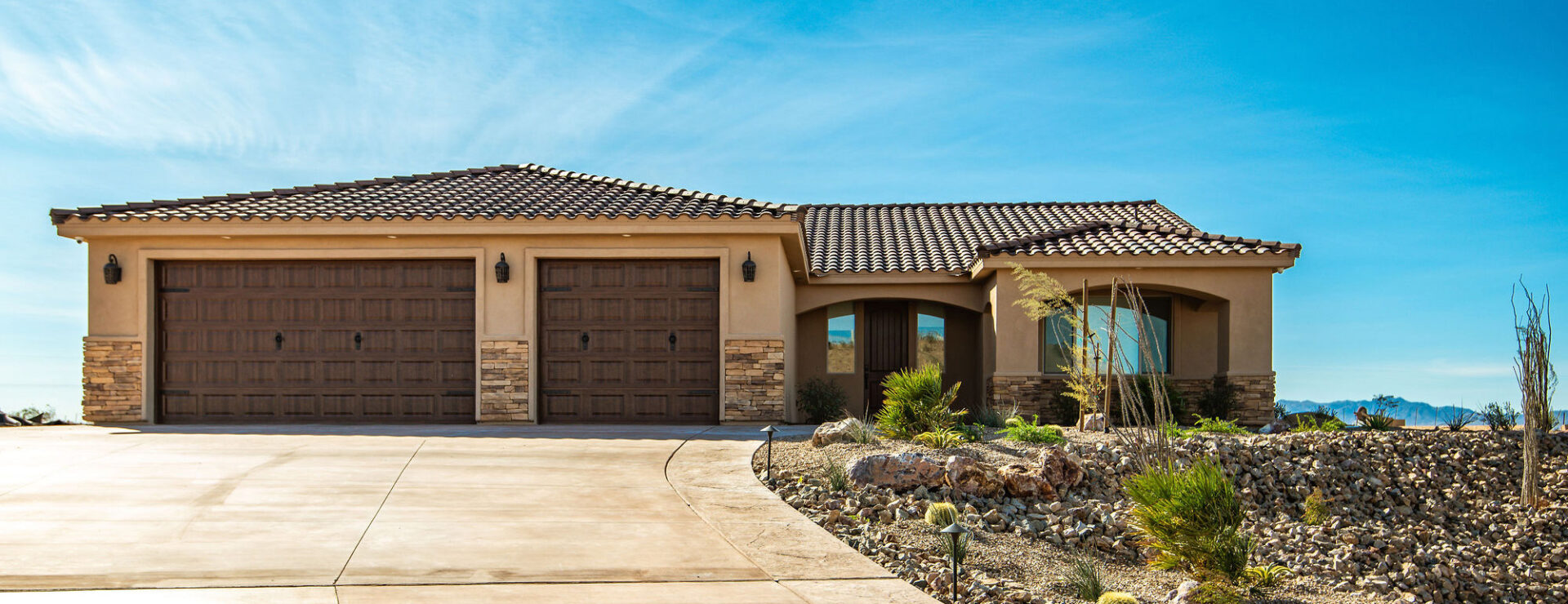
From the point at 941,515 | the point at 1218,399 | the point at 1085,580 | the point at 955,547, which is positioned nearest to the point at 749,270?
the point at 941,515

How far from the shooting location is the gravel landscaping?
675cm

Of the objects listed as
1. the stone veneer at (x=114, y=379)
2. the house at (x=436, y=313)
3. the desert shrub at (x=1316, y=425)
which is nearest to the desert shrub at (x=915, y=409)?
the house at (x=436, y=313)

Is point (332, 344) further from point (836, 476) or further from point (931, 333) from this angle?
point (931, 333)

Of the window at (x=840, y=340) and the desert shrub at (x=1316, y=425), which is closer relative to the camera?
the desert shrub at (x=1316, y=425)

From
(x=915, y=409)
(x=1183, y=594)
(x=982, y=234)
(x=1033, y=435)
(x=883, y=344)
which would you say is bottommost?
(x=1183, y=594)

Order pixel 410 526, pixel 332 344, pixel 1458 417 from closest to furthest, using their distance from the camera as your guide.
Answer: pixel 410 526, pixel 1458 417, pixel 332 344

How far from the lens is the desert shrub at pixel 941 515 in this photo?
7.13 m

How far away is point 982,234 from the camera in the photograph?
772 inches

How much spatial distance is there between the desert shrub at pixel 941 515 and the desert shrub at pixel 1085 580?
2.80 feet

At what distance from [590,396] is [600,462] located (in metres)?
4.82

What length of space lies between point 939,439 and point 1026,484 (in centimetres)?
128

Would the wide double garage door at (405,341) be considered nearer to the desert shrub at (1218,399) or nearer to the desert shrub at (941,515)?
the desert shrub at (941,515)

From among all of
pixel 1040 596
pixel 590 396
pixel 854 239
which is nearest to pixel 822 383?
pixel 854 239

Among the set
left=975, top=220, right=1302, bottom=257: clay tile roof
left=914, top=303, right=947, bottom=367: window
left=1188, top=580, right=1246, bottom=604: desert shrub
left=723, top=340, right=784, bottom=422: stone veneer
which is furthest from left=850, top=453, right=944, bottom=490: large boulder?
left=914, top=303, right=947, bottom=367: window
